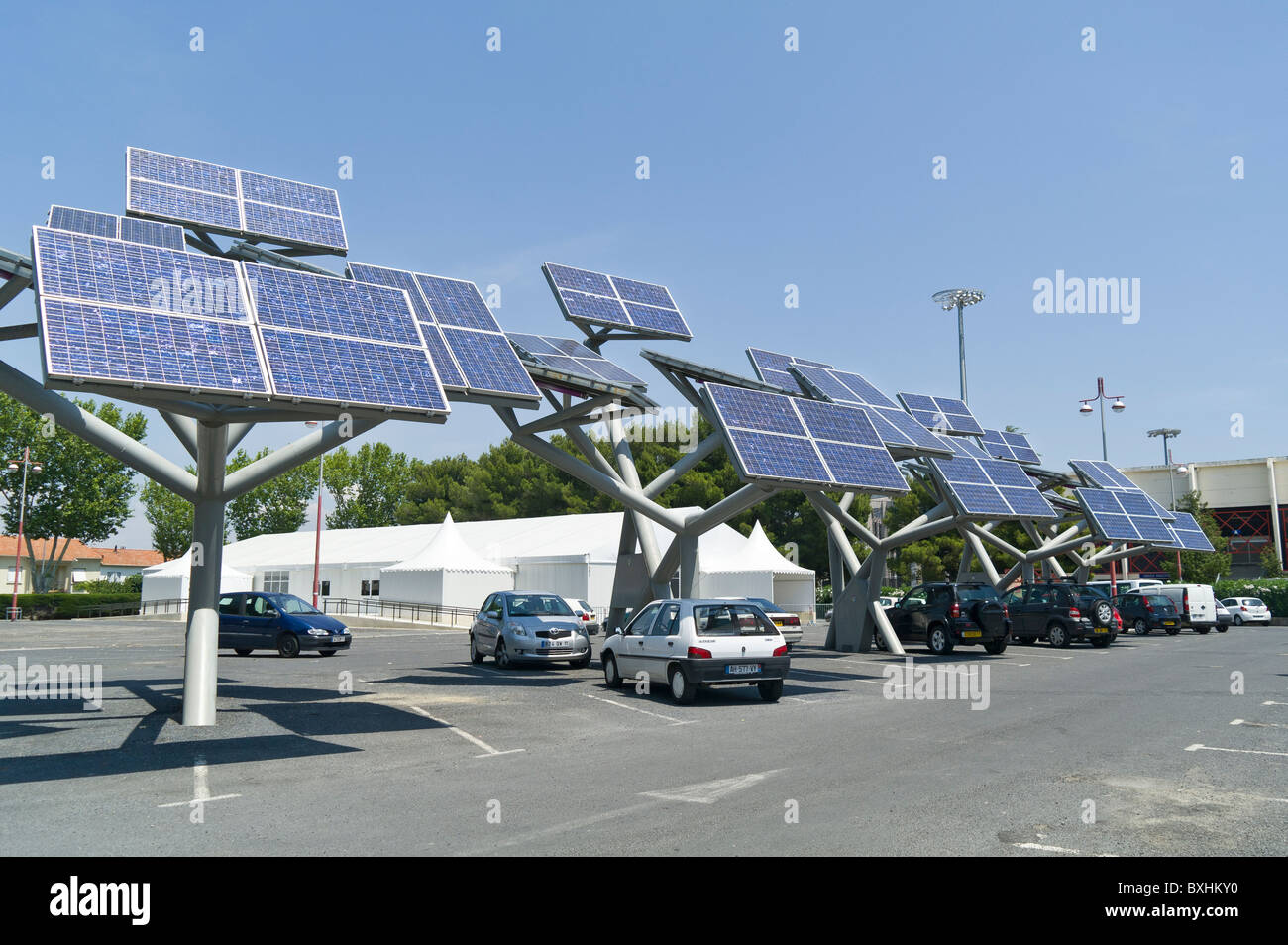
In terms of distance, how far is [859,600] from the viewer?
27219 mm

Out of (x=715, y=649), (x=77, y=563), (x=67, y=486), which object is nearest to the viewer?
(x=715, y=649)

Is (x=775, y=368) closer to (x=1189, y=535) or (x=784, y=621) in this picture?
(x=784, y=621)

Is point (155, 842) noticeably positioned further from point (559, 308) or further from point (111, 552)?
point (111, 552)

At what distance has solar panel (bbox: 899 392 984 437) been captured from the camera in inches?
1417

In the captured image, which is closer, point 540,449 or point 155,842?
point 155,842

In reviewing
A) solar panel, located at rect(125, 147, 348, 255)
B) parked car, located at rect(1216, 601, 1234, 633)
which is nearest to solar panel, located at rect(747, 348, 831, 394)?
solar panel, located at rect(125, 147, 348, 255)

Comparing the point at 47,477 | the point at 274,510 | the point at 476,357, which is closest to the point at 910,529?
the point at 476,357

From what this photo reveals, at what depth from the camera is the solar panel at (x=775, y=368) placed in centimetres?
2714

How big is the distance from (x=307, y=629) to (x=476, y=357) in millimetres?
12846

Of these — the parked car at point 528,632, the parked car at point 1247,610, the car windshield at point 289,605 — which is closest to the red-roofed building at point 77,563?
the car windshield at point 289,605

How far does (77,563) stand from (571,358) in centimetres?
11167

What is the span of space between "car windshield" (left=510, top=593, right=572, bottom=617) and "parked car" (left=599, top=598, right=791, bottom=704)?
21.1 feet

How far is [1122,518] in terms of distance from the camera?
39094 mm

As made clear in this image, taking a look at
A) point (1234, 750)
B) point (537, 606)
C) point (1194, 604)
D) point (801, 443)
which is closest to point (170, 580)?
point (537, 606)
